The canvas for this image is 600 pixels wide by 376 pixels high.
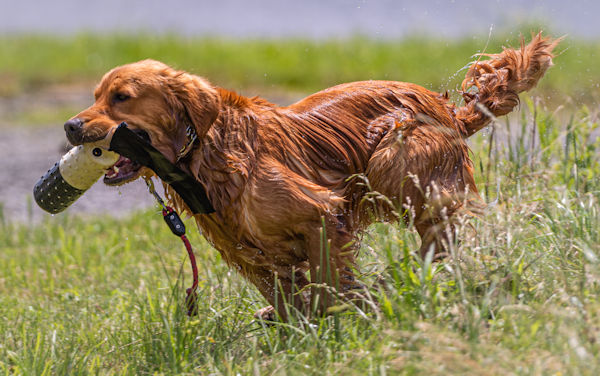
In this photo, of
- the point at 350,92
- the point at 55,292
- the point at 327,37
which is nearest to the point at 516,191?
the point at 350,92

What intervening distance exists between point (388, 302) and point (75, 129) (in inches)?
61.8

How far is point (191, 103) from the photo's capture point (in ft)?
11.7

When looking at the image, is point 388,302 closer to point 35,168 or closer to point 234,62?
point 35,168

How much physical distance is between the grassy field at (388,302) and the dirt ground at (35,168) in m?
0.95

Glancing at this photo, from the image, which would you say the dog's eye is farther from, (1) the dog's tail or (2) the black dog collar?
(1) the dog's tail

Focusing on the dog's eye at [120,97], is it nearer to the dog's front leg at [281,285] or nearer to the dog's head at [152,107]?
the dog's head at [152,107]

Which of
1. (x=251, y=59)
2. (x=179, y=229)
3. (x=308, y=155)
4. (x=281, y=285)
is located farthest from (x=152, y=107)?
(x=251, y=59)

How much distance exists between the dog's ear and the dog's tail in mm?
1383

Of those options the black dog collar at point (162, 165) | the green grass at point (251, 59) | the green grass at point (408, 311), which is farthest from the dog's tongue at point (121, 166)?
the green grass at point (251, 59)

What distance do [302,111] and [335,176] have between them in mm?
404

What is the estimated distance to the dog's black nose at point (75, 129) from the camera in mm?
3375

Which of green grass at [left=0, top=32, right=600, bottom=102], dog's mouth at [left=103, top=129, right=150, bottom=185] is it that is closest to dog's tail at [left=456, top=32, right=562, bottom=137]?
dog's mouth at [left=103, top=129, right=150, bottom=185]

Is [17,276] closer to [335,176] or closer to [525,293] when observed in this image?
[335,176]

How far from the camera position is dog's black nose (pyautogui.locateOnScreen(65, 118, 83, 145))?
3.38 meters
